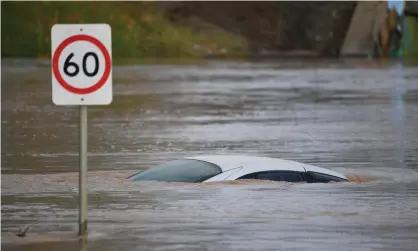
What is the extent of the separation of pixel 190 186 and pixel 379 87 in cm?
2663

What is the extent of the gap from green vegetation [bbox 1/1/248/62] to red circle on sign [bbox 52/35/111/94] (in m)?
60.3

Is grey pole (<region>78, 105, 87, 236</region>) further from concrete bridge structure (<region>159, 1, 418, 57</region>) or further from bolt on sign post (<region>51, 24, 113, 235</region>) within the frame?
concrete bridge structure (<region>159, 1, 418, 57</region>)

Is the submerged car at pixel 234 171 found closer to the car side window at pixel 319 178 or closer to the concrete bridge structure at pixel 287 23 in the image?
the car side window at pixel 319 178

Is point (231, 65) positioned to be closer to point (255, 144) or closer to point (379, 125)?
point (379, 125)

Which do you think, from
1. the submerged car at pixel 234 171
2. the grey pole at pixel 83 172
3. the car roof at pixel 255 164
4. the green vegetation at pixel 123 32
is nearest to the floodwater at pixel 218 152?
the grey pole at pixel 83 172

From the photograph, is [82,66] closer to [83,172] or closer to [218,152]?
[83,172]

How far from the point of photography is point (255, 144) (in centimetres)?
2145

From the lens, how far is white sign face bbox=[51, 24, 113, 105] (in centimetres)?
999

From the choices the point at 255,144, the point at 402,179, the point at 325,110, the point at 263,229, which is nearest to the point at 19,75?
the point at 325,110

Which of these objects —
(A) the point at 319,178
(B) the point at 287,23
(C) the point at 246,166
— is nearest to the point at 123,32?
(B) the point at 287,23

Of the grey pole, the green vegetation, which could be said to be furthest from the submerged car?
the green vegetation

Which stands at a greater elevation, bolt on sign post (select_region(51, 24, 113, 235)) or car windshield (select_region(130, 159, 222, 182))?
bolt on sign post (select_region(51, 24, 113, 235))

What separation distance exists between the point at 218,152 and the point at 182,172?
512 cm

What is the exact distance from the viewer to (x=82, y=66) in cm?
1000
